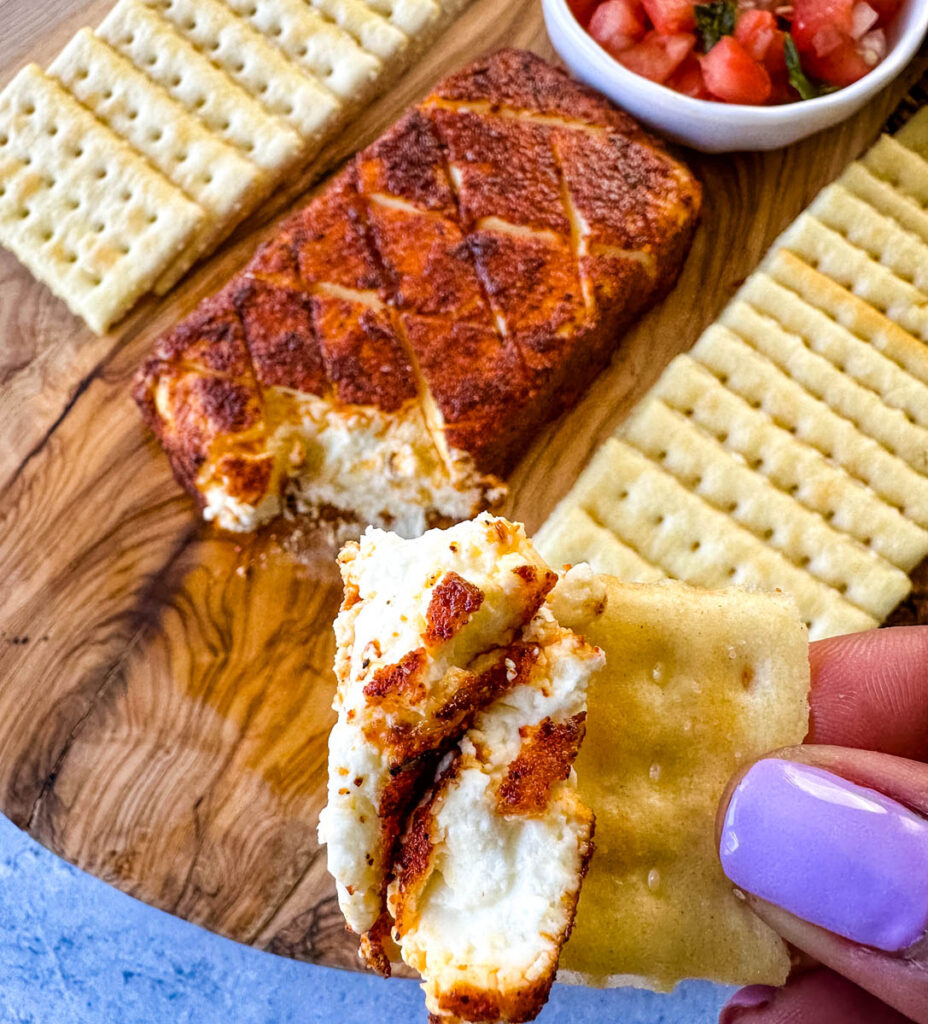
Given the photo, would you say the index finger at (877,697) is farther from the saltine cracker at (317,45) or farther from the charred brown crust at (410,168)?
the saltine cracker at (317,45)

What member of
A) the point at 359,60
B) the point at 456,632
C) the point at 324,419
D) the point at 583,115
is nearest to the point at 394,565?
the point at 456,632

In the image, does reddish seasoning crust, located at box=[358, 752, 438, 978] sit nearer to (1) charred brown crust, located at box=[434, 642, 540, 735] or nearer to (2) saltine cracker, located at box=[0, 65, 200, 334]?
(1) charred brown crust, located at box=[434, 642, 540, 735]

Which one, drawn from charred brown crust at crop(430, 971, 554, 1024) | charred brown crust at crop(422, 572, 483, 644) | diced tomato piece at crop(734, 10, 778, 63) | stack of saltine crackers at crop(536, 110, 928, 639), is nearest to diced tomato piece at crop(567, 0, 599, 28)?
diced tomato piece at crop(734, 10, 778, 63)

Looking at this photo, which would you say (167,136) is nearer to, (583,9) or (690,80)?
(583,9)

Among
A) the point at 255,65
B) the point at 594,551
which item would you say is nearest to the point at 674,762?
the point at 594,551

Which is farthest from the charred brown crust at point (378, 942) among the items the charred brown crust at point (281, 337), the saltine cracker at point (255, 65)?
the saltine cracker at point (255, 65)

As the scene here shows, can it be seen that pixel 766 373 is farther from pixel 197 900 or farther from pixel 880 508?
pixel 197 900
